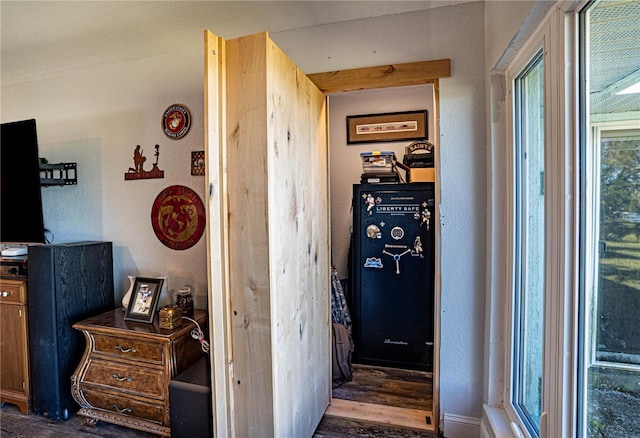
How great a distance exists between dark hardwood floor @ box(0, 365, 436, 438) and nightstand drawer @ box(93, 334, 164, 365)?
473 mm

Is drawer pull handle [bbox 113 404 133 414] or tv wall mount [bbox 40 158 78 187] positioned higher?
tv wall mount [bbox 40 158 78 187]

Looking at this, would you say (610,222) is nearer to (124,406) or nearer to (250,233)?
(250,233)

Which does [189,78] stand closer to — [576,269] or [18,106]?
[18,106]

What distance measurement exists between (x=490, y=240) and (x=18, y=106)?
3.84 meters

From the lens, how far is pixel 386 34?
6.09 feet

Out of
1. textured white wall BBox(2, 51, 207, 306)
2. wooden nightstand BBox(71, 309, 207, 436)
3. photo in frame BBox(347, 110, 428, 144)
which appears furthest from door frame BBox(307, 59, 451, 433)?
wooden nightstand BBox(71, 309, 207, 436)

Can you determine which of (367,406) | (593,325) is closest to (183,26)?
(593,325)

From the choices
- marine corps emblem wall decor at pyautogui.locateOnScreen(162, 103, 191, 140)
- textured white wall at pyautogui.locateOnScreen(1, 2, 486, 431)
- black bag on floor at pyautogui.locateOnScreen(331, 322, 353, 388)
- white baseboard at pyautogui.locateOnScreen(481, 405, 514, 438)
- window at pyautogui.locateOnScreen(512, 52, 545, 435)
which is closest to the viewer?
window at pyautogui.locateOnScreen(512, 52, 545, 435)

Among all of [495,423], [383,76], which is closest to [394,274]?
Result: [495,423]

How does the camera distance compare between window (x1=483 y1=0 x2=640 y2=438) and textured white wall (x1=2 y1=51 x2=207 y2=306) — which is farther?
textured white wall (x1=2 y1=51 x2=207 y2=306)

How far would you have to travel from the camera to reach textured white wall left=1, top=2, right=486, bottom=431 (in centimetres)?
173

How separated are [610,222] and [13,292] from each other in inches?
123

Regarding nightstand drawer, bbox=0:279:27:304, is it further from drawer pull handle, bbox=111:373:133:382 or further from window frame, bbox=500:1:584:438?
window frame, bbox=500:1:584:438

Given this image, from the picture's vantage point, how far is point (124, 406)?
1.85 metres
